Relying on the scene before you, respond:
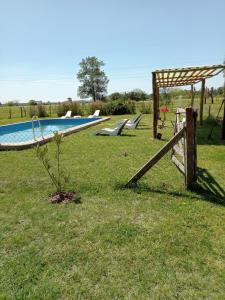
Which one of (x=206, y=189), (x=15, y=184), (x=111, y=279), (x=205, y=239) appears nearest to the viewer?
(x=111, y=279)

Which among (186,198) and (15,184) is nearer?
(186,198)

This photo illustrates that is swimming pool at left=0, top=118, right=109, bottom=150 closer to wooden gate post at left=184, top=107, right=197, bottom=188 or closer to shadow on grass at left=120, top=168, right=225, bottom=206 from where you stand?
shadow on grass at left=120, top=168, right=225, bottom=206

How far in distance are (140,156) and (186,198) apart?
11.0ft

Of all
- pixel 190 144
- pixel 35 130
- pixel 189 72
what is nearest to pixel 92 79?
pixel 35 130

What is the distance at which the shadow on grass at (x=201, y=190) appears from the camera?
15.4 feet

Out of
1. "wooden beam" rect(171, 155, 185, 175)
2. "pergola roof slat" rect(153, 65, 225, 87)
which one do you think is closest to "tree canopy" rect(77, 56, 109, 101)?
"pergola roof slat" rect(153, 65, 225, 87)

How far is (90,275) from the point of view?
286 cm

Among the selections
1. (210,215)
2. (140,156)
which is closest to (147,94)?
(140,156)

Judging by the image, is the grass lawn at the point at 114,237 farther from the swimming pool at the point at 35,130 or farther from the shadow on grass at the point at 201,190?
the swimming pool at the point at 35,130

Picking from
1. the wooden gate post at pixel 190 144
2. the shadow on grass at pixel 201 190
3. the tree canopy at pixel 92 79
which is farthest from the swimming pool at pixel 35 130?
the tree canopy at pixel 92 79

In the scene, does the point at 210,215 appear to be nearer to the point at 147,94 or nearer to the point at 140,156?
the point at 140,156

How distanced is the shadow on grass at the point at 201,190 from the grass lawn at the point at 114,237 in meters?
0.02

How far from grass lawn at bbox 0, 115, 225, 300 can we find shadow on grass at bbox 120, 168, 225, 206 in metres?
0.02

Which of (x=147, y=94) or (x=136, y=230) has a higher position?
(x=147, y=94)
